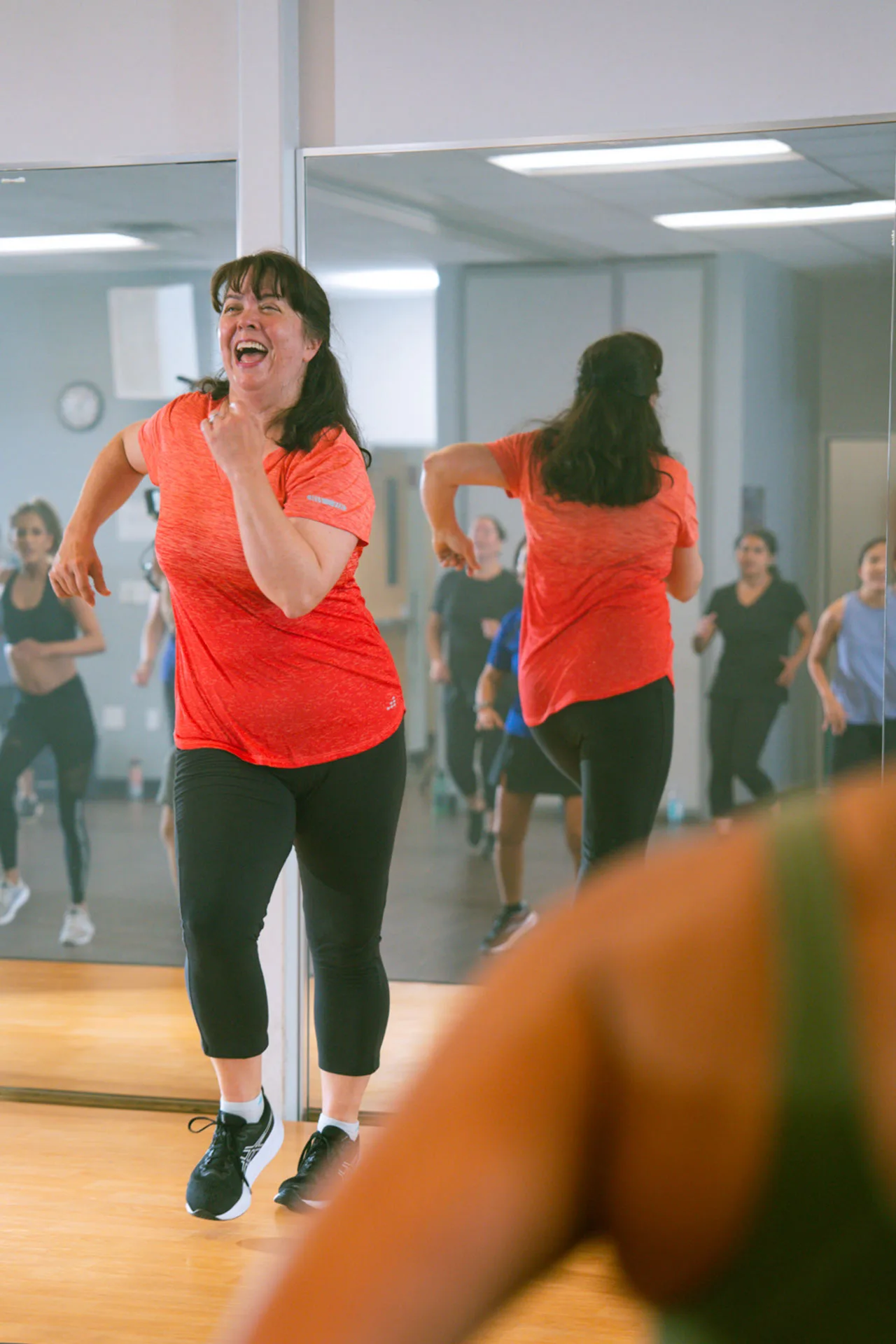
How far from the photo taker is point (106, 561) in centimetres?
317

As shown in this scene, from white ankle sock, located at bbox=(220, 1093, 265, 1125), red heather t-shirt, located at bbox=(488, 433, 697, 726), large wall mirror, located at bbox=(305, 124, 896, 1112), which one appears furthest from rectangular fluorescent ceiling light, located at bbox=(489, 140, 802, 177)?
white ankle sock, located at bbox=(220, 1093, 265, 1125)

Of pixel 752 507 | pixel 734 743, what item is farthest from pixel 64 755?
pixel 752 507

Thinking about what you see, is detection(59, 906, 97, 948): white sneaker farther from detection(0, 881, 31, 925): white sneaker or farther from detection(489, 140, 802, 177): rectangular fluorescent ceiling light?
detection(489, 140, 802, 177): rectangular fluorescent ceiling light

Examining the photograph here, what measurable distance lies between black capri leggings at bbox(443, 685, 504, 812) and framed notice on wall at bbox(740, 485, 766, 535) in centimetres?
68

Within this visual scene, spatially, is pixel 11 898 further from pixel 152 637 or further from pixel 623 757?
pixel 623 757

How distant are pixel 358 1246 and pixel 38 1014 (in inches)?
127

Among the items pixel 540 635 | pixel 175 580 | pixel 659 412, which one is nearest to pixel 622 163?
pixel 659 412

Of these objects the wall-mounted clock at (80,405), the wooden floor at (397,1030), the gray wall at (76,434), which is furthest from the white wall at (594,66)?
the wooden floor at (397,1030)

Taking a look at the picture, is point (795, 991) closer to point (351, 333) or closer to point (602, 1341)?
point (602, 1341)

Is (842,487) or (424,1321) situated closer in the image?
(424,1321)

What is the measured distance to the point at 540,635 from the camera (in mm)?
2900

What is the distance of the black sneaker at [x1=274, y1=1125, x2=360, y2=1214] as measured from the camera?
2.51 m

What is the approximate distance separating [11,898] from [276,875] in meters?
1.16

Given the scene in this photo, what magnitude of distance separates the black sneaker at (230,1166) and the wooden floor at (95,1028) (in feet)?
2.34
